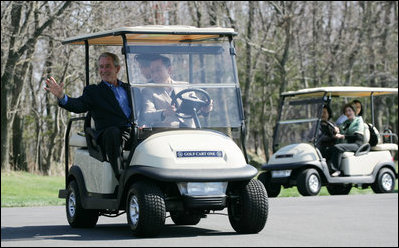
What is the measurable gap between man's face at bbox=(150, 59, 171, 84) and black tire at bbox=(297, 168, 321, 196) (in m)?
8.60

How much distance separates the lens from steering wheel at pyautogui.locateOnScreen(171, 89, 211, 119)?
10.1 m

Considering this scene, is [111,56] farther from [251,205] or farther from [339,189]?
[339,189]

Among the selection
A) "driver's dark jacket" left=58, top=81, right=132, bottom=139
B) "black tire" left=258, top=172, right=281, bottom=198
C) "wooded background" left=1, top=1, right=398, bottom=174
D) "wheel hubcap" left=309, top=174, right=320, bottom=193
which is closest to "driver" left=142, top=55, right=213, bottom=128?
"driver's dark jacket" left=58, top=81, right=132, bottom=139

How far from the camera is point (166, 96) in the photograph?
10172 millimetres

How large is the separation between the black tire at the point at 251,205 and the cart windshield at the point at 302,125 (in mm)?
9383

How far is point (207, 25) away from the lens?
3519 centimetres

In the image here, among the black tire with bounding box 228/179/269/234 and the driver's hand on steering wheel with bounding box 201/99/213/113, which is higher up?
the driver's hand on steering wheel with bounding box 201/99/213/113

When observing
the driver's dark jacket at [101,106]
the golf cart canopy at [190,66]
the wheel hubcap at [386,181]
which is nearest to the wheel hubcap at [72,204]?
the driver's dark jacket at [101,106]

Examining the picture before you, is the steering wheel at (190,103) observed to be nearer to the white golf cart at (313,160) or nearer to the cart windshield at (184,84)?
the cart windshield at (184,84)

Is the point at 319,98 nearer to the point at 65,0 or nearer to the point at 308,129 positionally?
the point at 308,129

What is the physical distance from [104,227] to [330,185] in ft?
30.3

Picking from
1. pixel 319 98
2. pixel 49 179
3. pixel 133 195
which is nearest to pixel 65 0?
pixel 49 179

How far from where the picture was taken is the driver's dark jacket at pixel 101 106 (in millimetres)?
10008

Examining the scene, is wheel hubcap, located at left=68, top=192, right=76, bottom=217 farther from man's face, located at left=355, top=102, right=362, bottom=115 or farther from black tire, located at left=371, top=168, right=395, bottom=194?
black tire, located at left=371, top=168, right=395, bottom=194
